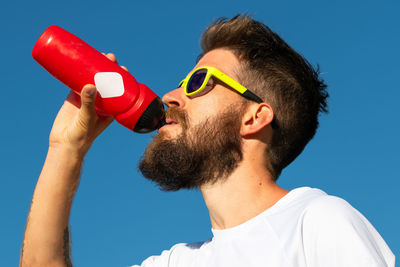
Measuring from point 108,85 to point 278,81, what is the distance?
1.25m

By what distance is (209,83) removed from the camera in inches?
136

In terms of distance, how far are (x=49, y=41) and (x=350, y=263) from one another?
232 cm

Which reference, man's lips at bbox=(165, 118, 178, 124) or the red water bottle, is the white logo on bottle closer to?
the red water bottle

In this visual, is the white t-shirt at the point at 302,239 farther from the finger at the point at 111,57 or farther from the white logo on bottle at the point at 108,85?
the finger at the point at 111,57

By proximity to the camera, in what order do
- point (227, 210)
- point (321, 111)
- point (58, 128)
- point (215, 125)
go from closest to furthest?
point (227, 210)
point (215, 125)
point (58, 128)
point (321, 111)

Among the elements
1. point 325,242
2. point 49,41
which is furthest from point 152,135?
point 325,242

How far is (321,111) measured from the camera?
385 centimetres

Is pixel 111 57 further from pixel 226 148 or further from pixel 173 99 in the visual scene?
pixel 226 148

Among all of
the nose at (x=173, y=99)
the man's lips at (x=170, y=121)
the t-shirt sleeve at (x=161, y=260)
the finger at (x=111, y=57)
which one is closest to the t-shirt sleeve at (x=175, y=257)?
the t-shirt sleeve at (x=161, y=260)

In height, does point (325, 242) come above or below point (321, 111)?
below

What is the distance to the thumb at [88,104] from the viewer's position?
10.0 feet

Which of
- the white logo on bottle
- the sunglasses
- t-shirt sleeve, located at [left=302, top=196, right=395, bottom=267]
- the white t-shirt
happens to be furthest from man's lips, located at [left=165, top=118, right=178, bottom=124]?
t-shirt sleeve, located at [left=302, top=196, right=395, bottom=267]

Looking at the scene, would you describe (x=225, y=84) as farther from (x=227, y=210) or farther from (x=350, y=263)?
(x=350, y=263)

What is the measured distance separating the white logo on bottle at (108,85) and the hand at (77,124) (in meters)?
0.09
